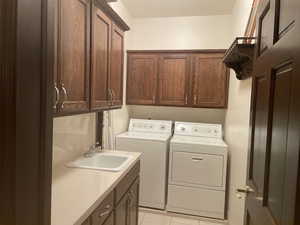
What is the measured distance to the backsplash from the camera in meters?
1.77

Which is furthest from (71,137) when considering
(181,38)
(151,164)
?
(181,38)

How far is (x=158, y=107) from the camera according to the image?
12.2ft

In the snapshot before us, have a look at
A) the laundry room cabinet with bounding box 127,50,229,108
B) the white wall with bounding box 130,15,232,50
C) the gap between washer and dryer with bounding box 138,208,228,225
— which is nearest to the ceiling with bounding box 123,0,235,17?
the white wall with bounding box 130,15,232,50

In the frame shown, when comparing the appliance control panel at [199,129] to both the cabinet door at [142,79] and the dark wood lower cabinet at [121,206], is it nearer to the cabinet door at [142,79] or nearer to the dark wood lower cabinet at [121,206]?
the cabinet door at [142,79]

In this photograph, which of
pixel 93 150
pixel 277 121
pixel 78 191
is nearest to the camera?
pixel 277 121

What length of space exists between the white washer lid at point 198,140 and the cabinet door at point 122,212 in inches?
51.4

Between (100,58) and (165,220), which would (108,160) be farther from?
(165,220)

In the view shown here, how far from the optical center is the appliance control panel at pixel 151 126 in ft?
11.3

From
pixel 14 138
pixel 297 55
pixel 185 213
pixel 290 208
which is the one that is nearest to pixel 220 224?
pixel 185 213

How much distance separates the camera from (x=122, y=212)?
1.76 metres

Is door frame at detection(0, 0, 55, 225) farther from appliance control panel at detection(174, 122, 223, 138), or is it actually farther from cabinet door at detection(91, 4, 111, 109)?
appliance control panel at detection(174, 122, 223, 138)

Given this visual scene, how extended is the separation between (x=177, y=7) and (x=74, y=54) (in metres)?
2.32

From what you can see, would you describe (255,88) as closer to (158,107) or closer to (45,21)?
(45,21)

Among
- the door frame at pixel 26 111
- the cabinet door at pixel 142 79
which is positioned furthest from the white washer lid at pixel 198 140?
the door frame at pixel 26 111
